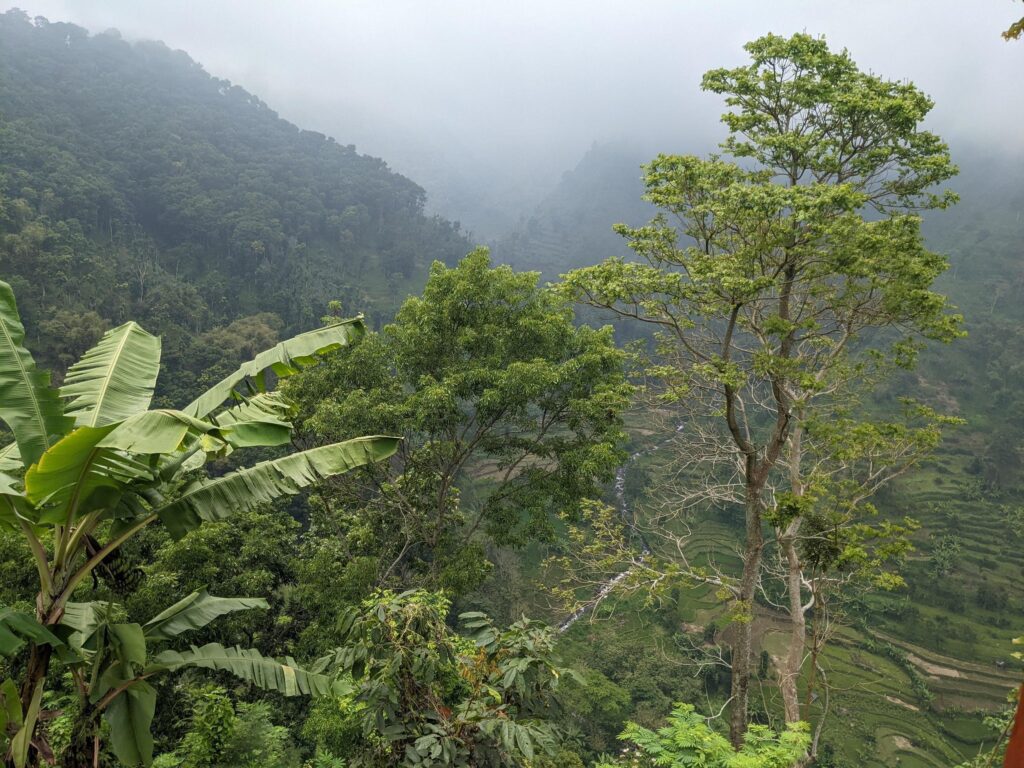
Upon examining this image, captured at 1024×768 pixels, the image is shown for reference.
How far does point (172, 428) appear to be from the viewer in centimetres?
302

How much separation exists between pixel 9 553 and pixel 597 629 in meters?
28.3

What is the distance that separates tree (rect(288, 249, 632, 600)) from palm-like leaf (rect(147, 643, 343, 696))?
158 inches

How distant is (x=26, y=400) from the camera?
3230 mm

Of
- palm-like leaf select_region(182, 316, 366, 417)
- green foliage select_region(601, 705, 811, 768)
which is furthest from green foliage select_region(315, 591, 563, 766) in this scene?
palm-like leaf select_region(182, 316, 366, 417)

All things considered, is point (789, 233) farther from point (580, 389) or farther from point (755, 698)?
point (755, 698)

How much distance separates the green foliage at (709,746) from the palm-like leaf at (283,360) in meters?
3.62

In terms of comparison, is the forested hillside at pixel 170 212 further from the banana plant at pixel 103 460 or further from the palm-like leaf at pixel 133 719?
the palm-like leaf at pixel 133 719

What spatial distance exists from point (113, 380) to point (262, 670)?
2339 millimetres

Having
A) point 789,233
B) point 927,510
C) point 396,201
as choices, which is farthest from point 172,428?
point 396,201

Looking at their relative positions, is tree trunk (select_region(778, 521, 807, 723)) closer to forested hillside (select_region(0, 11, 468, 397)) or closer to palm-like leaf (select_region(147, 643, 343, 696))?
palm-like leaf (select_region(147, 643, 343, 696))

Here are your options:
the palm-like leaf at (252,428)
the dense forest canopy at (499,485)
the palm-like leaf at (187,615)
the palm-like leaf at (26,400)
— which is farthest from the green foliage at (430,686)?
the palm-like leaf at (26,400)

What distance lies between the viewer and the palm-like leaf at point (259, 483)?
374cm

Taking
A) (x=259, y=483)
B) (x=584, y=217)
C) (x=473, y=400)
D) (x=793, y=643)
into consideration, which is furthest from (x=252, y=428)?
(x=584, y=217)

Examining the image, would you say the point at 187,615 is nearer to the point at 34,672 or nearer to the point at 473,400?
the point at 34,672
